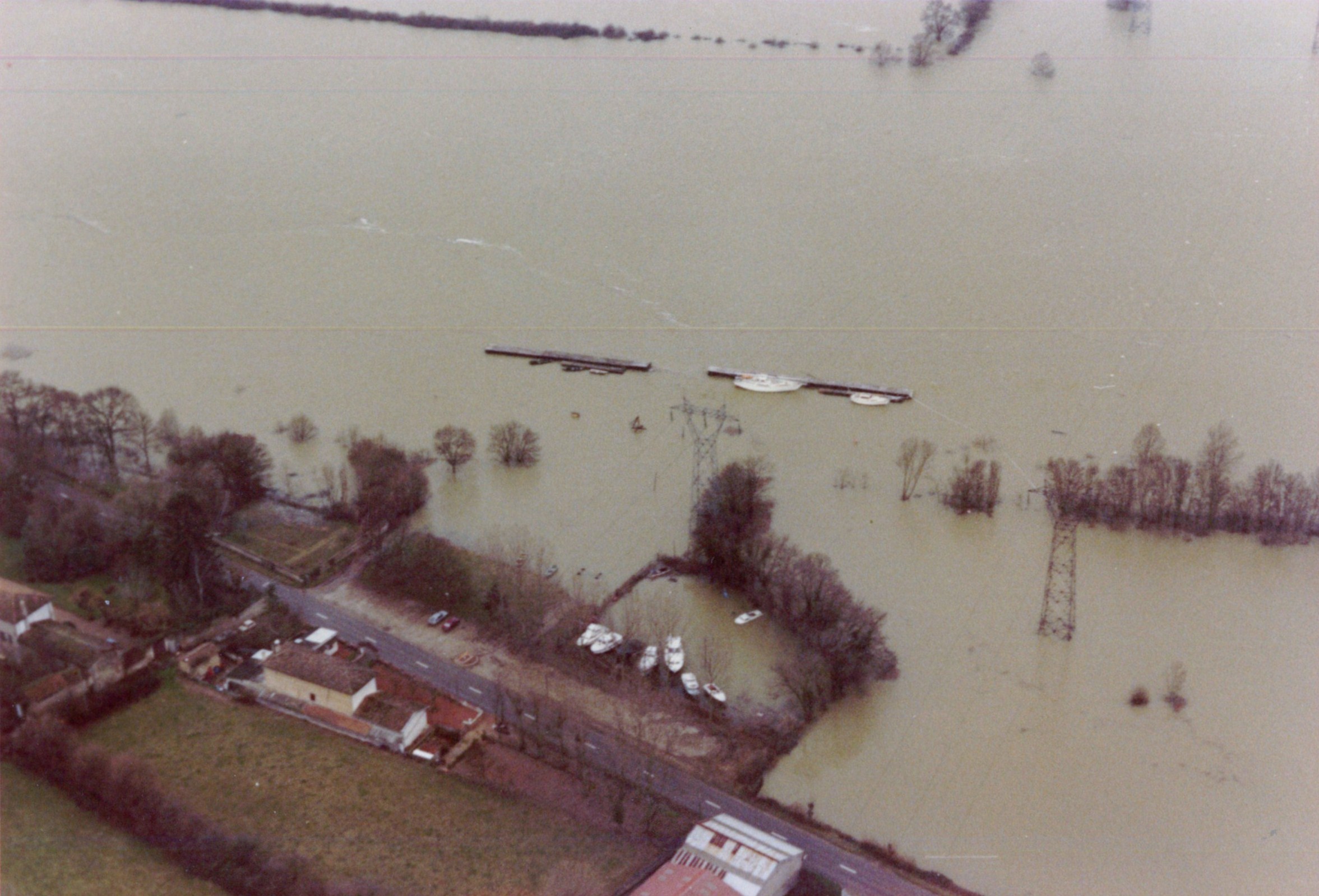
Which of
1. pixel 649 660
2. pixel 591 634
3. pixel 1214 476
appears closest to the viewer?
pixel 649 660

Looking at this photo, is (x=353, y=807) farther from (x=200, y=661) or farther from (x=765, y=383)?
(x=765, y=383)

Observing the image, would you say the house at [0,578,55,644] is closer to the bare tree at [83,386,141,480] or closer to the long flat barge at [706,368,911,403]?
the bare tree at [83,386,141,480]

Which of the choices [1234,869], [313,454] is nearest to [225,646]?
[313,454]

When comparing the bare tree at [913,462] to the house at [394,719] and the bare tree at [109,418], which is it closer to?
the house at [394,719]

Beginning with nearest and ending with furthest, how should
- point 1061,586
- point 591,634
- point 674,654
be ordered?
point 674,654 → point 591,634 → point 1061,586

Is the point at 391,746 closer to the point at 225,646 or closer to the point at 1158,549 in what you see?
the point at 225,646

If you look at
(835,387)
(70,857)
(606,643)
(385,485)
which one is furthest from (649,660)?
(835,387)

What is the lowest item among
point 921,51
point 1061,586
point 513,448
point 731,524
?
point 1061,586
